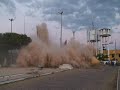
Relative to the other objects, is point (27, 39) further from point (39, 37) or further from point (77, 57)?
point (77, 57)

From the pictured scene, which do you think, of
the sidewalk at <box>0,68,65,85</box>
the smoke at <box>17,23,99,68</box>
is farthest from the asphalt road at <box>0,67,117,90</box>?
the smoke at <box>17,23,99,68</box>

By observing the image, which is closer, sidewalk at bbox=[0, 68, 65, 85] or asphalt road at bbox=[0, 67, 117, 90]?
asphalt road at bbox=[0, 67, 117, 90]

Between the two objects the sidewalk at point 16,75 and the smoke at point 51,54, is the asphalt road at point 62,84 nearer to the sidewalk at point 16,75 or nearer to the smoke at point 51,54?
the sidewalk at point 16,75

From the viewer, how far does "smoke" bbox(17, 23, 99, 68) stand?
64.7 m

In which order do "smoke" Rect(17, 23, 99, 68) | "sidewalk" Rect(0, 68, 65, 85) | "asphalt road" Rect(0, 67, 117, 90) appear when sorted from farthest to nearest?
"smoke" Rect(17, 23, 99, 68), "sidewalk" Rect(0, 68, 65, 85), "asphalt road" Rect(0, 67, 117, 90)

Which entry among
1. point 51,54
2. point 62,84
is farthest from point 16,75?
point 51,54

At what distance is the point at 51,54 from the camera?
214 ft

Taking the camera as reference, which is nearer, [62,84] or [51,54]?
[62,84]

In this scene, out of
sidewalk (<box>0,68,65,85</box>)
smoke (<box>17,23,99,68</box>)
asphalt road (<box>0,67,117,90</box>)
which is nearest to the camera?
asphalt road (<box>0,67,117,90</box>)

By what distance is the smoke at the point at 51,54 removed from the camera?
64688mm

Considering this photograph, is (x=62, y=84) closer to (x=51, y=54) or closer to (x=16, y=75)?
(x=16, y=75)

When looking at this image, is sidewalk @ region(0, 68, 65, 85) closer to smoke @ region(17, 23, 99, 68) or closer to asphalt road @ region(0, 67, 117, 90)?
asphalt road @ region(0, 67, 117, 90)

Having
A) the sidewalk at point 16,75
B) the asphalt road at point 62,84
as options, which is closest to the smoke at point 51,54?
the sidewalk at point 16,75

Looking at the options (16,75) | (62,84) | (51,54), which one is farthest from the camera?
(51,54)
